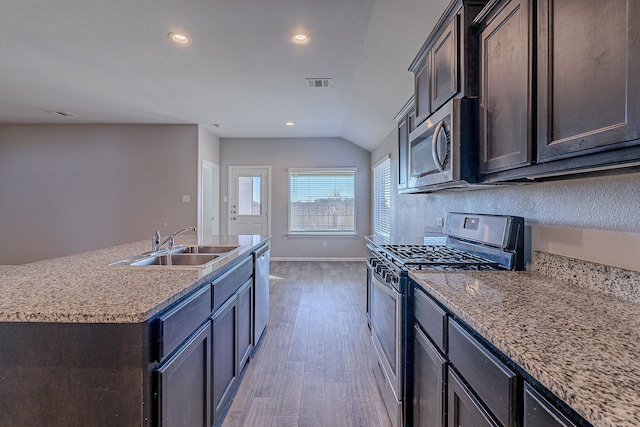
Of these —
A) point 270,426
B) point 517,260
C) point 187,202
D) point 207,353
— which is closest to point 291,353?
point 270,426

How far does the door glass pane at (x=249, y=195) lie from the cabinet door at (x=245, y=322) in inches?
175

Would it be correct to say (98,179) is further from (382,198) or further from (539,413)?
(539,413)

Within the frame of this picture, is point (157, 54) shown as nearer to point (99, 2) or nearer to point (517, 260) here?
point (99, 2)

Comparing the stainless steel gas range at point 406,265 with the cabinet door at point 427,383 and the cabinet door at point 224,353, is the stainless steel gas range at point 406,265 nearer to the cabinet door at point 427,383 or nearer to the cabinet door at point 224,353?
the cabinet door at point 427,383

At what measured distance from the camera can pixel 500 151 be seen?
4.24 feet

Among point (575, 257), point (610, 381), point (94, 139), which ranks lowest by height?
point (610, 381)

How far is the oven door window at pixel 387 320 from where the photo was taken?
164cm

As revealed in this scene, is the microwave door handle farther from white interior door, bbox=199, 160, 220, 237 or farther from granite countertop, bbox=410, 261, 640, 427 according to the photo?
white interior door, bbox=199, 160, 220, 237

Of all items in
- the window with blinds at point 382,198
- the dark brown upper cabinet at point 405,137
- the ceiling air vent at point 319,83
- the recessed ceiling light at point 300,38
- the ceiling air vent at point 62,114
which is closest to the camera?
the dark brown upper cabinet at point 405,137

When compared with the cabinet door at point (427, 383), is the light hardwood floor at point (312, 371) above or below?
below

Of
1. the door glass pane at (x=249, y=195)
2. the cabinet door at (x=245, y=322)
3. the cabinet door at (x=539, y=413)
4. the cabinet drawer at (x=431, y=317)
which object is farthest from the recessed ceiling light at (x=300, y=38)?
the door glass pane at (x=249, y=195)

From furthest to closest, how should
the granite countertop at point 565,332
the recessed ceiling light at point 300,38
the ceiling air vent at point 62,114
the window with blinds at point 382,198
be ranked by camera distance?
the window with blinds at point 382,198
the ceiling air vent at point 62,114
the recessed ceiling light at point 300,38
the granite countertop at point 565,332

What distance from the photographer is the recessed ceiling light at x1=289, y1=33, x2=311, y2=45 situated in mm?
2684

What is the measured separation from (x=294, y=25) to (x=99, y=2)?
1386 mm
